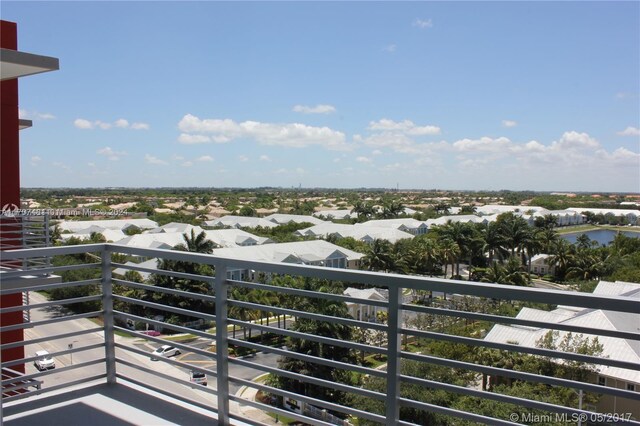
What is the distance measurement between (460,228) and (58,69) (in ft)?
129

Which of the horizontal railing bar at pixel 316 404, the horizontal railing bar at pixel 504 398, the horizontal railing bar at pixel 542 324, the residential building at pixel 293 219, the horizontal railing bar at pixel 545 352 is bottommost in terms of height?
the residential building at pixel 293 219

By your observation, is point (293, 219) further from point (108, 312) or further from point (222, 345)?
point (222, 345)

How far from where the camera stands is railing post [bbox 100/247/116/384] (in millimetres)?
3494

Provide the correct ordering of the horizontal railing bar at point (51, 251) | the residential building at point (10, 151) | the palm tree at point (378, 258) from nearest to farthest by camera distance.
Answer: the horizontal railing bar at point (51, 251)
the residential building at point (10, 151)
the palm tree at point (378, 258)

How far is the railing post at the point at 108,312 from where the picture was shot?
3.49 metres

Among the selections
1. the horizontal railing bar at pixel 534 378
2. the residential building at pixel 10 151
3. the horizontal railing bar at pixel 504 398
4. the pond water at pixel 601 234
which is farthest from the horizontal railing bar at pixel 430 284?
the pond water at pixel 601 234

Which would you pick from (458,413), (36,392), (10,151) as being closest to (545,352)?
(458,413)

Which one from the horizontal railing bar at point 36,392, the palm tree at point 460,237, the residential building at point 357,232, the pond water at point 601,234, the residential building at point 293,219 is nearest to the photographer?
the horizontal railing bar at point 36,392

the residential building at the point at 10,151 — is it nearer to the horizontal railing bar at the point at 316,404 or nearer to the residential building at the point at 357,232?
the horizontal railing bar at the point at 316,404

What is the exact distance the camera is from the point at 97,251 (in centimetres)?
349

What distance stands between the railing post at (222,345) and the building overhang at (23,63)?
2.26 meters

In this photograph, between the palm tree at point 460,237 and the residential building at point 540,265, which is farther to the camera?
the residential building at point 540,265

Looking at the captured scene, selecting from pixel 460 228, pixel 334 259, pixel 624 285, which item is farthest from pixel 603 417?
pixel 460 228

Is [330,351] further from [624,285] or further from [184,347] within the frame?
[624,285]
